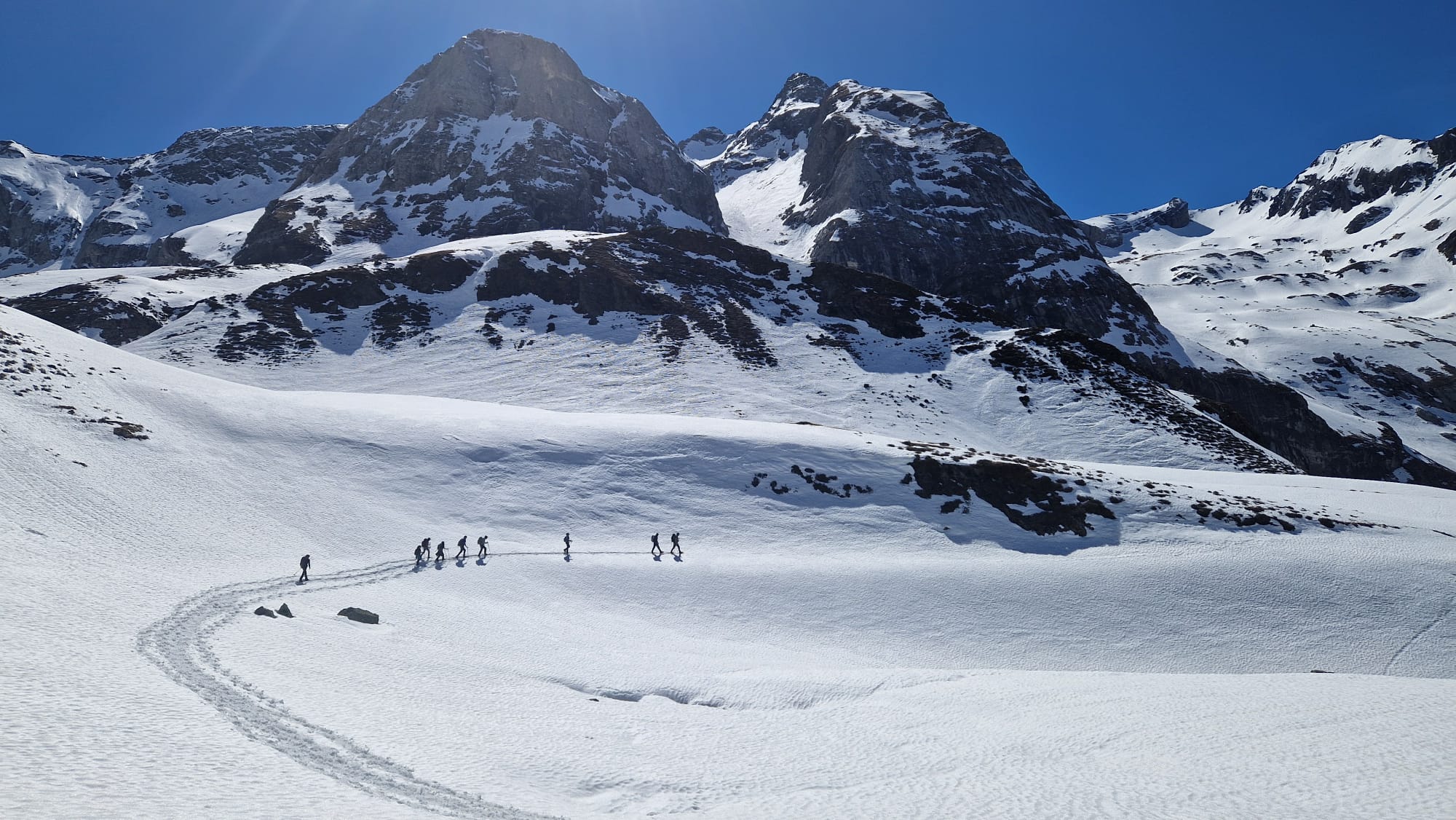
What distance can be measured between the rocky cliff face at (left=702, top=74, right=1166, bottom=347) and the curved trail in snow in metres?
103

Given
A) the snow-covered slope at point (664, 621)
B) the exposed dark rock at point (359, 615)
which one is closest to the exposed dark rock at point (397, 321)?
the snow-covered slope at point (664, 621)

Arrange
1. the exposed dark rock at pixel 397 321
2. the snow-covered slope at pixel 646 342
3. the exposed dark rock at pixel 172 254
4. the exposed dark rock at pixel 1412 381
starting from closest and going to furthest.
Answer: the snow-covered slope at pixel 646 342
the exposed dark rock at pixel 397 321
the exposed dark rock at pixel 1412 381
the exposed dark rock at pixel 172 254

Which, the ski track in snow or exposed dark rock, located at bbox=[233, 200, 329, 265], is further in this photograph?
exposed dark rock, located at bbox=[233, 200, 329, 265]

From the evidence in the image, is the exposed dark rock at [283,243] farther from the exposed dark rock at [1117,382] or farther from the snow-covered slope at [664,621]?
the exposed dark rock at [1117,382]

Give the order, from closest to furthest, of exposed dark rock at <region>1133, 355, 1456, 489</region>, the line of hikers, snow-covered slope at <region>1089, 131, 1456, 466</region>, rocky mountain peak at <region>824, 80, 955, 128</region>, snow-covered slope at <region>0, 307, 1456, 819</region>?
snow-covered slope at <region>0, 307, 1456, 819</region> → the line of hikers → exposed dark rock at <region>1133, 355, 1456, 489</region> → snow-covered slope at <region>1089, 131, 1456, 466</region> → rocky mountain peak at <region>824, 80, 955, 128</region>

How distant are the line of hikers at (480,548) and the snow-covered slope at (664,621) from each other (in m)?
0.70

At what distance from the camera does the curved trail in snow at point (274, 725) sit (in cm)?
1012

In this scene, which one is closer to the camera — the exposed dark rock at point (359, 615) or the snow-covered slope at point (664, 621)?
the snow-covered slope at point (664, 621)

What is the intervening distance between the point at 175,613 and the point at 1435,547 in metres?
49.1

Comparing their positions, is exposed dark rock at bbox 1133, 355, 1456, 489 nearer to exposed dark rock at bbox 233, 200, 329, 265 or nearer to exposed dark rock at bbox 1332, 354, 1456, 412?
exposed dark rock at bbox 1332, 354, 1456, 412

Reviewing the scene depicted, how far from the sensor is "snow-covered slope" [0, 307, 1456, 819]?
35.5 ft

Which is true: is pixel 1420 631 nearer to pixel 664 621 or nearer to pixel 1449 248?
pixel 664 621

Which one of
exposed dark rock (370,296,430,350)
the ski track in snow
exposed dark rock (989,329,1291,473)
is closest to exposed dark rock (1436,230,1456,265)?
exposed dark rock (989,329,1291,473)

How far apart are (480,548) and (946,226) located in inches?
4668
